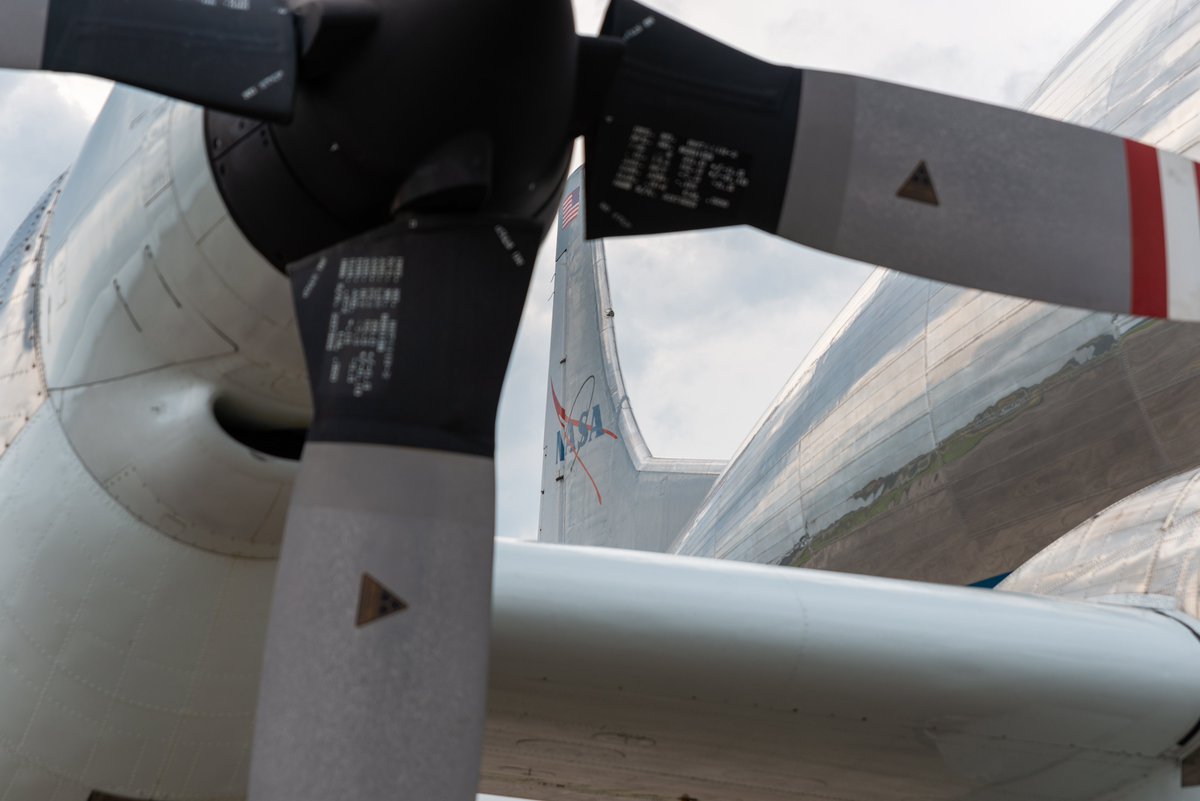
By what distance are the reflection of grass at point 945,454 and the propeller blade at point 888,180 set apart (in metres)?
4.30

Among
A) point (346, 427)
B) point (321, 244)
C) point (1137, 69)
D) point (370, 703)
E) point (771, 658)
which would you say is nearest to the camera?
point (370, 703)

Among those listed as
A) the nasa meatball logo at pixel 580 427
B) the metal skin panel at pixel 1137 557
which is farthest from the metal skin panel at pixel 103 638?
the nasa meatball logo at pixel 580 427

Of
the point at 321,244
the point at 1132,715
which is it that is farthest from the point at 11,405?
the point at 1132,715

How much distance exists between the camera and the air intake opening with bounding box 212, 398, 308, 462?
3.25 meters

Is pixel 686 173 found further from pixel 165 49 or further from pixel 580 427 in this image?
pixel 580 427

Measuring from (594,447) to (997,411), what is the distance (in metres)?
8.54

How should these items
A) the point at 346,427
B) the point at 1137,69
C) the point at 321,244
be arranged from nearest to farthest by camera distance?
the point at 346,427 → the point at 321,244 → the point at 1137,69

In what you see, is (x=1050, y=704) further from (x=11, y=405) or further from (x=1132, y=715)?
(x=11, y=405)

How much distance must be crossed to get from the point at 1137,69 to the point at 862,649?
207 inches

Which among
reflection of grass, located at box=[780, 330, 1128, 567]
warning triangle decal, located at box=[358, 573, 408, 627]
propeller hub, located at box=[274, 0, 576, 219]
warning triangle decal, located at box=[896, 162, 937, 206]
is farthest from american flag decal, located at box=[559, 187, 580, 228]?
warning triangle decal, located at box=[358, 573, 408, 627]

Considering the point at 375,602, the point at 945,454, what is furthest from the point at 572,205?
the point at 375,602

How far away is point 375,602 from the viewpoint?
2.43 metres

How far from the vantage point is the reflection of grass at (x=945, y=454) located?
24.2 ft

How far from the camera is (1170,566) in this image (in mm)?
5000
